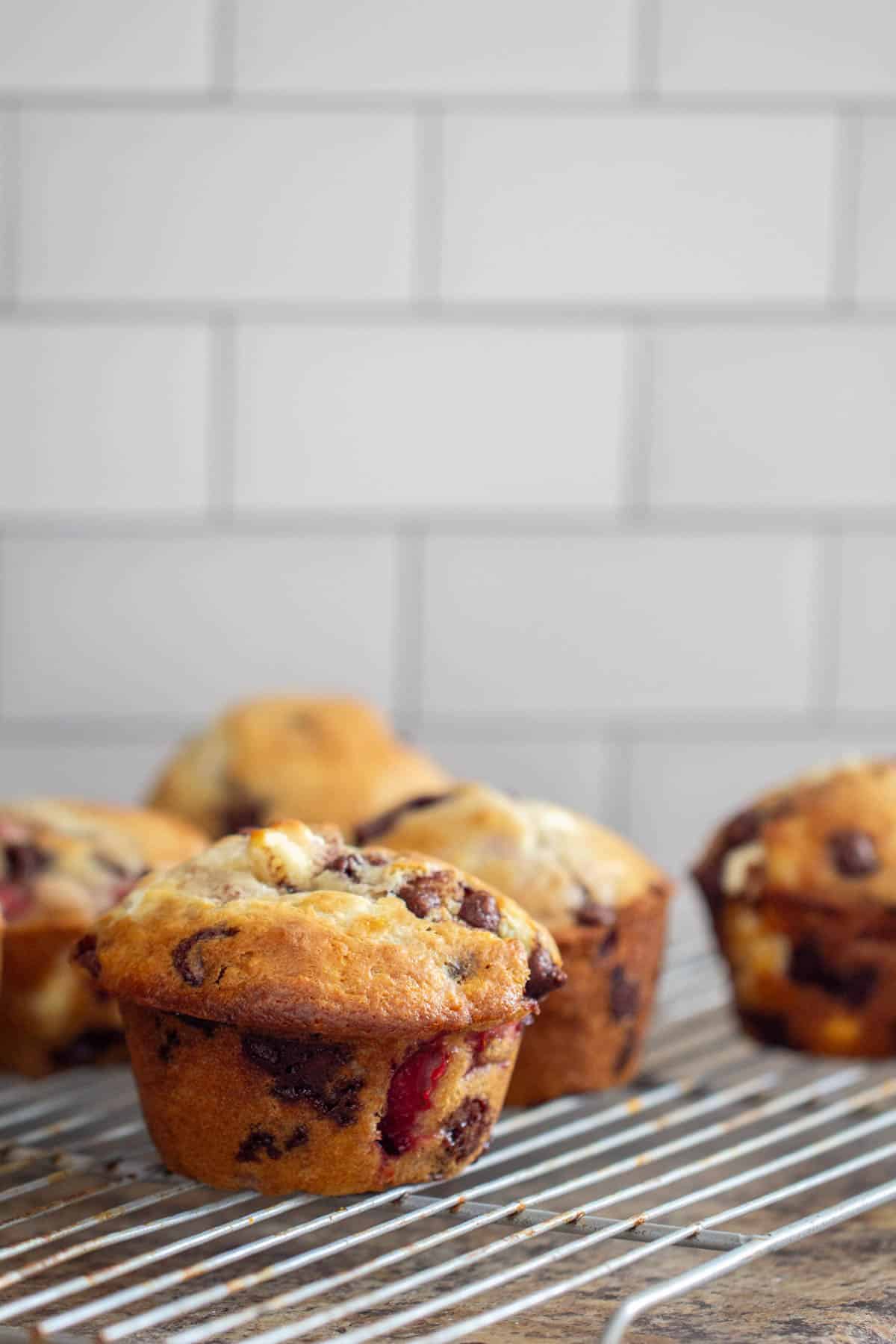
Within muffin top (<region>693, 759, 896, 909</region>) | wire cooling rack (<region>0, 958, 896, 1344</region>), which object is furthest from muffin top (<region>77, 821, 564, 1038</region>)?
muffin top (<region>693, 759, 896, 909</region>)

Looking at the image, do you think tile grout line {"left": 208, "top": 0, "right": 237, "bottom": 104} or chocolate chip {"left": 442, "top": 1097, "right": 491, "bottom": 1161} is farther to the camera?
tile grout line {"left": 208, "top": 0, "right": 237, "bottom": 104}

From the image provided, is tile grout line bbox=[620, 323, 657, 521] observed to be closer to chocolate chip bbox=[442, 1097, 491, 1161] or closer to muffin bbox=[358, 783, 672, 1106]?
muffin bbox=[358, 783, 672, 1106]

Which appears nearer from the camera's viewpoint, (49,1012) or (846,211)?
(49,1012)

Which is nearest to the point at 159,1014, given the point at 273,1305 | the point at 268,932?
the point at 268,932

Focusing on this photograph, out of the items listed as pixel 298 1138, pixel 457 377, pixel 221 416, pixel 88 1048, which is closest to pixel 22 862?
pixel 88 1048

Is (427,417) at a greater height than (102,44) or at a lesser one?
lesser

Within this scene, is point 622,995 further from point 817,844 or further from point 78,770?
point 78,770

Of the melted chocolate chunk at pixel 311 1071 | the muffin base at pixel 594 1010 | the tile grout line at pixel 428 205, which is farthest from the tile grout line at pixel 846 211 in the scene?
the melted chocolate chunk at pixel 311 1071
